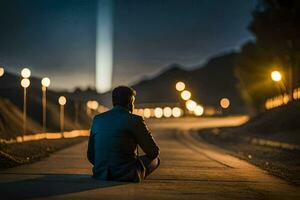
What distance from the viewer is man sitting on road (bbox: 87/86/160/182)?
442 inches

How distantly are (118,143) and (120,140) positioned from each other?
60mm

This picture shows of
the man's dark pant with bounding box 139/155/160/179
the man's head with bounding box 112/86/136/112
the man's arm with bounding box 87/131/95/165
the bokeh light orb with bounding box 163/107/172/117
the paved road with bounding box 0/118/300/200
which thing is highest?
the bokeh light orb with bounding box 163/107/172/117

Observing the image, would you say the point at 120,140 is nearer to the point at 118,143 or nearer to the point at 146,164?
the point at 118,143

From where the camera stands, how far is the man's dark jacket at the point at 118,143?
11.2 m

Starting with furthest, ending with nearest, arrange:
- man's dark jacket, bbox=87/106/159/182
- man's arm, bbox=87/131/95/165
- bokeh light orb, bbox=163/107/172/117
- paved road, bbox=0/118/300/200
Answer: bokeh light orb, bbox=163/107/172/117 < man's arm, bbox=87/131/95/165 < man's dark jacket, bbox=87/106/159/182 < paved road, bbox=0/118/300/200

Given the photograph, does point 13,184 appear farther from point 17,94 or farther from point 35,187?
point 17,94

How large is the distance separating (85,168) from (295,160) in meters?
10.8

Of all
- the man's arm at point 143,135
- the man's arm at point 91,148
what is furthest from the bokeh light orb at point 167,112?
the man's arm at point 143,135

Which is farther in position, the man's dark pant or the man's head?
the man's dark pant

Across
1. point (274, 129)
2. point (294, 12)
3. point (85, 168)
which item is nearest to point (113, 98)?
point (85, 168)

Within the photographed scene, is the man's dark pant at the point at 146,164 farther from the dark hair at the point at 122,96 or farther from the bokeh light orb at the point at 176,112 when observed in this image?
the bokeh light orb at the point at 176,112

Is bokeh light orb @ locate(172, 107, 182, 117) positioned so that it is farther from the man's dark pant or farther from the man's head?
the man's head

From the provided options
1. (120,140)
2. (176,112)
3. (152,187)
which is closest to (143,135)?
(120,140)

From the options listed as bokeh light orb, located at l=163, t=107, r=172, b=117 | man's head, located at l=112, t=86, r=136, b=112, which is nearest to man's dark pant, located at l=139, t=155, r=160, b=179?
man's head, located at l=112, t=86, r=136, b=112
